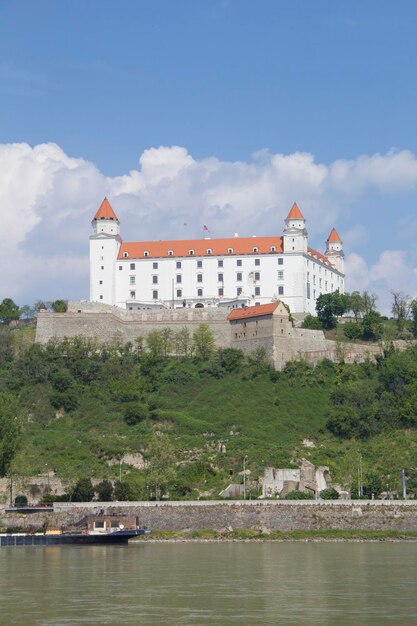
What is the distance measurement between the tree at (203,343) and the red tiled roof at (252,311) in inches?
96.9

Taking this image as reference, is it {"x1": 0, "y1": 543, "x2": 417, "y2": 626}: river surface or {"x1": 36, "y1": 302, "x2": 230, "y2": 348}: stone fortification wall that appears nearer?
{"x1": 0, "y1": 543, "x2": 417, "y2": 626}: river surface

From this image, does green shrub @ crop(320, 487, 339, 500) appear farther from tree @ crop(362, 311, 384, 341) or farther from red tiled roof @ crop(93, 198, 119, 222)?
red tiled roof @ crop(93, 198, 119, 222)

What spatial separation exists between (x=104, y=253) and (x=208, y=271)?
31.0ft

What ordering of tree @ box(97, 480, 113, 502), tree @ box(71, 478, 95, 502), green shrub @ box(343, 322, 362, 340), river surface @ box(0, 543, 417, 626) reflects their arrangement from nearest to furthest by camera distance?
1. river surface @ box(0, 543, 417, 626)
2. tree @ box(97, 480, 113, 502)
3. tree @ box(71, 478, 95, 502)
4. green shrub @ box(343, 322, 362, 340)

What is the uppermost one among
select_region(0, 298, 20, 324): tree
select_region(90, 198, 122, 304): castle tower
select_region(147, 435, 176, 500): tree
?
select_region(90, 198, 122, 304): castle tower

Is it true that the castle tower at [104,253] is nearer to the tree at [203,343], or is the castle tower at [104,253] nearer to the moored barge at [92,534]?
the tree at [203,343]

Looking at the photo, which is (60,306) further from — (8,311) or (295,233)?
(295,233)

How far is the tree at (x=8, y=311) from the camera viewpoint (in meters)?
107

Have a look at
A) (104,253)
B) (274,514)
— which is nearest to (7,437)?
(274,514)

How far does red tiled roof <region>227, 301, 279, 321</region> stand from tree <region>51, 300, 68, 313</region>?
1463 centimetres

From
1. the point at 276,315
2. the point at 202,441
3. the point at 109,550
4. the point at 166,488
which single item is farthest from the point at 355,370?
the point at 109,550

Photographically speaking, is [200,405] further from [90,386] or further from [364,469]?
[364,469]

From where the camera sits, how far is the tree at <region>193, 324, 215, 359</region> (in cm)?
9669

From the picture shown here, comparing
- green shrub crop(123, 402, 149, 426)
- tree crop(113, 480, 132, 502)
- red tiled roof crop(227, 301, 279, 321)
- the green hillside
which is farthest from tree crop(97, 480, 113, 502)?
red tiled roof crop(227, 301, 279, 321)
